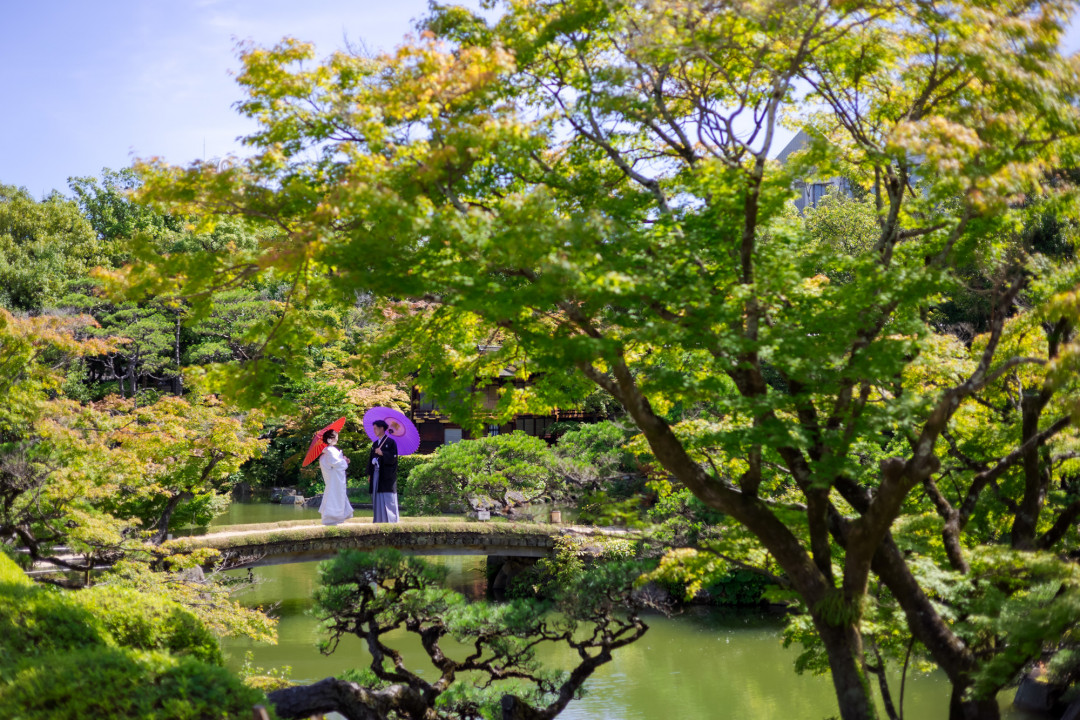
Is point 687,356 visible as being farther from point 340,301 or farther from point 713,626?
point 713,626

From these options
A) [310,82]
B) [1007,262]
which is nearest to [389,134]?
[310,82]

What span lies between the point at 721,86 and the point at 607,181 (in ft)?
3.32

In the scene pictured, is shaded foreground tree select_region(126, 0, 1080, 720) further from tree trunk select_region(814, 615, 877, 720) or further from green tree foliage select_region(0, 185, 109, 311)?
green tree foliage select_region(0, 185, 109, 311)

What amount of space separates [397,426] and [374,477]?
1050 millimetres

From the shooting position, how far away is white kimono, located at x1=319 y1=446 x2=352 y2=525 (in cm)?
1104

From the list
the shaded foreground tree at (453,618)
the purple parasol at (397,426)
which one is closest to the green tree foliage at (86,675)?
the shaded foreground tree at (453,618)

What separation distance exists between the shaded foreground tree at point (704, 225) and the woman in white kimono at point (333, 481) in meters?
5.36

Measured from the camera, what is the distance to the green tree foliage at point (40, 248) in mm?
22891

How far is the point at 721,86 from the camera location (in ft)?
19.1

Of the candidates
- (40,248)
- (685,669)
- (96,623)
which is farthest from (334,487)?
(40,248)

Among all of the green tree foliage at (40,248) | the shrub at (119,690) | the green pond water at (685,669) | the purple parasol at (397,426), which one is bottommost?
the green pond water at (685,669)

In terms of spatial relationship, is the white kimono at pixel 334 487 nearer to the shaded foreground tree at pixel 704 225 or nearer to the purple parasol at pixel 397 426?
the purple parasol at pixel 397 426

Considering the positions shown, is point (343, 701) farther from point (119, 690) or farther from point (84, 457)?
point (84, 457)

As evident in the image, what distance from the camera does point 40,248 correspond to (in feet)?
81.8
